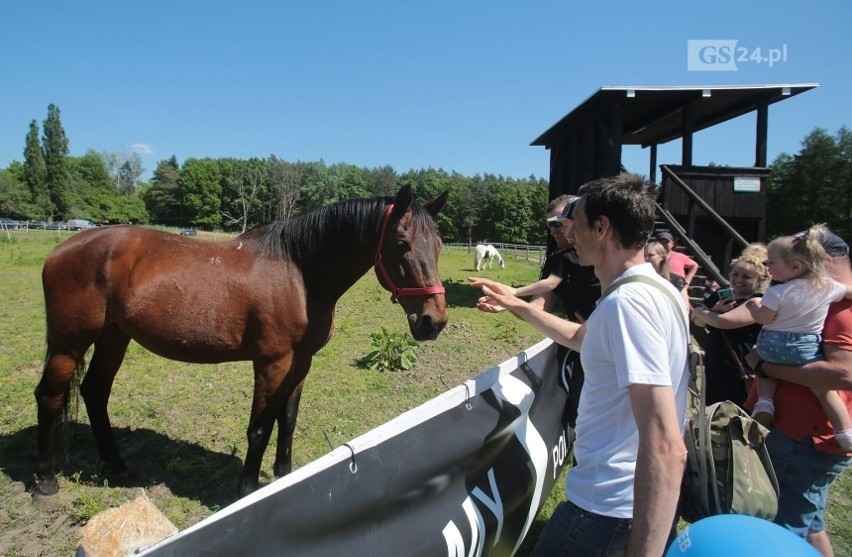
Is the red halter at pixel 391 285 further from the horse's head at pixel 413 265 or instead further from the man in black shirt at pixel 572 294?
the man in black shirt at pixel 572 294

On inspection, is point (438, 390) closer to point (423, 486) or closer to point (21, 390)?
point (423, 486)

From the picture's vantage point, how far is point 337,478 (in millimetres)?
1502

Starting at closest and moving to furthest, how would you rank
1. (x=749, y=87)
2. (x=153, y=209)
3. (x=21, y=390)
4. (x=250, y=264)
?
1. (x=250, y=264)
2. (x=21, y=390)
3. (x=749, y=87)
4. (x=153, y=209)

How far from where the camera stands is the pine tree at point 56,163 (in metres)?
64.6

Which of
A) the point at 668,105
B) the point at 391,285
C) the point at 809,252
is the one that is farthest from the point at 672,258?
the point at 668,105

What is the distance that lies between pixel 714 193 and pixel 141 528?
11.9m

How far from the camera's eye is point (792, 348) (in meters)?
2.50

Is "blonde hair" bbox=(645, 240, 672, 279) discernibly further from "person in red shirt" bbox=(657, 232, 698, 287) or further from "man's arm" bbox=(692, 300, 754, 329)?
"person in red shirt" bbox=(657, 232, 698, 287)

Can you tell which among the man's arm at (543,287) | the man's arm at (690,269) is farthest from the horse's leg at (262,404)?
the man's arm at (690,269)

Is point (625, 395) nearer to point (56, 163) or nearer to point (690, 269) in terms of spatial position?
point (690, 269)

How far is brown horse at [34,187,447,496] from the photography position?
125 inches

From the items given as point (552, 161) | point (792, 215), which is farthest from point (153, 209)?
point (792, 215)

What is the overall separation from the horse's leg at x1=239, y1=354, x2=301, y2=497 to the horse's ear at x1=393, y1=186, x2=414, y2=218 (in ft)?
4.31

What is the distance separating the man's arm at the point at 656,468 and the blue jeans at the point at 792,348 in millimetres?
1819
